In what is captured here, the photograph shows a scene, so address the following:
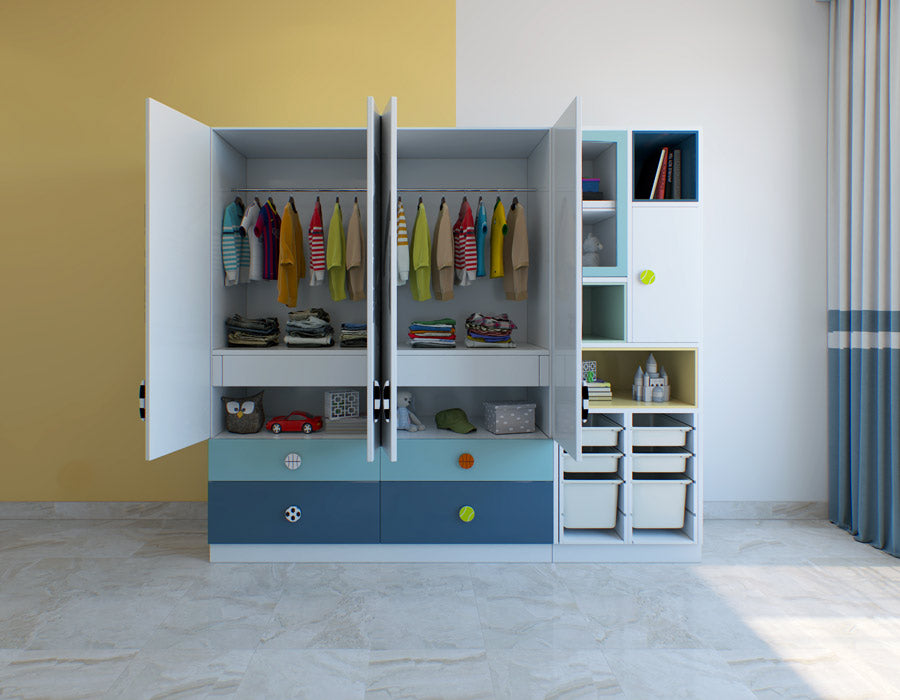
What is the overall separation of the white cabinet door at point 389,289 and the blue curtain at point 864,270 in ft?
8.23

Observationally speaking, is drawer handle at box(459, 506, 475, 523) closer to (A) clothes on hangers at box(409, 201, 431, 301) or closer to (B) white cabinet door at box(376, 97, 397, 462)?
(B) white cabinet door at box(376, 97, 397, 462)

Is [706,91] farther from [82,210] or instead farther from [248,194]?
[82,210]

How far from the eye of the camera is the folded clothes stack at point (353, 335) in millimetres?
3197

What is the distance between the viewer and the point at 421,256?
3244 mm

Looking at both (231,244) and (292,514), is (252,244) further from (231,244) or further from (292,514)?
(292,514)

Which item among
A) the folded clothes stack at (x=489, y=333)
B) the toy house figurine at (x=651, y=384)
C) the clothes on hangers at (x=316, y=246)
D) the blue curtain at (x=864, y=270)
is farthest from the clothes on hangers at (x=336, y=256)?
the blue curtain at (x=864, y=270)

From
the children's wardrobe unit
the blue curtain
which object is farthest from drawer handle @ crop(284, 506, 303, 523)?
the blue curtain

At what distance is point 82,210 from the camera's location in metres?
3.52

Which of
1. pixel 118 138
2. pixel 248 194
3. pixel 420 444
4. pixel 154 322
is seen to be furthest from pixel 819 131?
pixel 118 138

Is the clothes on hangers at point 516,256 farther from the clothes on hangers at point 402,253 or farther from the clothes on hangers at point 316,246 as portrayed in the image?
the clothes on hangers at point 316,246

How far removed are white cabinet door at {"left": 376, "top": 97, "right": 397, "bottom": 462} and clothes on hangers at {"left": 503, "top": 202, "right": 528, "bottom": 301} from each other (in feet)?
2.36

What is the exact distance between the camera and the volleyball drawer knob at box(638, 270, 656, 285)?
2.99 metres

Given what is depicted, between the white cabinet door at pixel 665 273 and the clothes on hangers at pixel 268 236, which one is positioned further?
the clothes on hangers at pixel 268 236

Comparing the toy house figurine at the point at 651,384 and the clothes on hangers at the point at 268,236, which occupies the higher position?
the clothes on hangers at the point at 268,236
